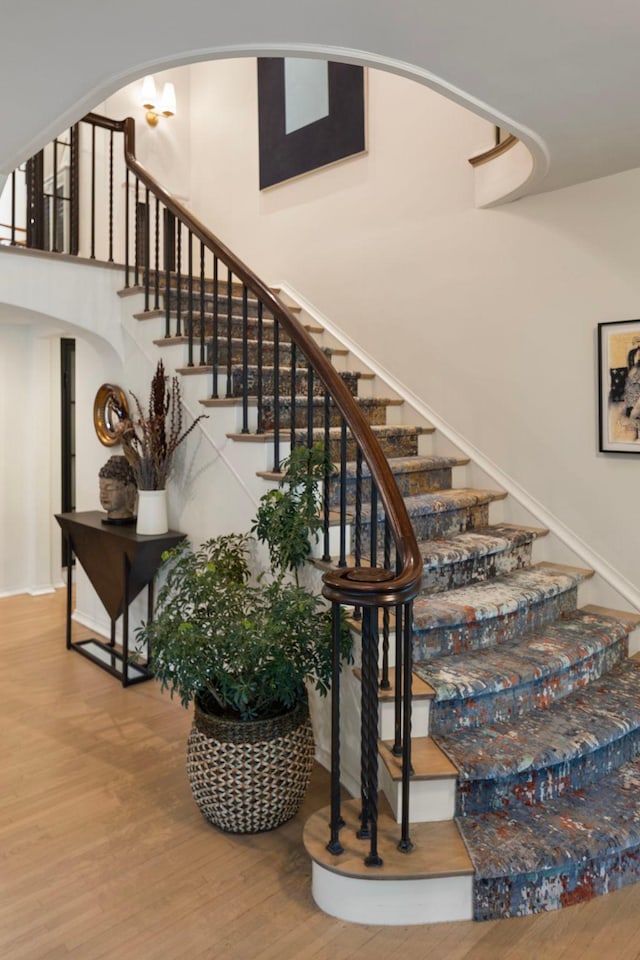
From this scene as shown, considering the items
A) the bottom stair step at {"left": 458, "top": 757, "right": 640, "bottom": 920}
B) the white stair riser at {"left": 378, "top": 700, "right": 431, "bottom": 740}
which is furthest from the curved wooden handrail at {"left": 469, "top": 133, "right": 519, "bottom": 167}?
the bottom stair step at {"left": 458, "top": 757, "right": 640, "bottom": 920}

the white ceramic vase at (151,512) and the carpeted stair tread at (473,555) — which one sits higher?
the white ceramic vase at (151,512)

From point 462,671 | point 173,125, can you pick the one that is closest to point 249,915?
point 462,671

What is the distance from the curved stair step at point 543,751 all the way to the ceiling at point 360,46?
2213mm

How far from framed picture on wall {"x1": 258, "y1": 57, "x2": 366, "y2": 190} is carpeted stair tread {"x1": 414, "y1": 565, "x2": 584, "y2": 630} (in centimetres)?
297

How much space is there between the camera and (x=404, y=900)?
6.35ft

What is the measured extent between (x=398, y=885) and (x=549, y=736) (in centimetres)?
77

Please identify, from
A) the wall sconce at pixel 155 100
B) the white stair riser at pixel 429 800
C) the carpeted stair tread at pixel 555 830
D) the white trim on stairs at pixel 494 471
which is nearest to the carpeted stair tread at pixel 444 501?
the white trim on stairs at pixel 494 471

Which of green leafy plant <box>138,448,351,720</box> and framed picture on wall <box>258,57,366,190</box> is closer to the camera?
green leafy plant <box>138,448,351,720</box>

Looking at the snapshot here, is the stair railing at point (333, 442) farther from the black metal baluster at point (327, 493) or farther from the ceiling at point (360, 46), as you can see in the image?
the ceiling at point (360, 46)

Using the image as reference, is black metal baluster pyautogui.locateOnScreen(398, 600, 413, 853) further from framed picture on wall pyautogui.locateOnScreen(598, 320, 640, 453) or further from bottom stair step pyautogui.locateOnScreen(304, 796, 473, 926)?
framed picture on wall pyautogui.locateOnScreen(598, 320, 640, 453)

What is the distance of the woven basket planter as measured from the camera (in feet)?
7.47

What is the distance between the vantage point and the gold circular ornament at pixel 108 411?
155 inches

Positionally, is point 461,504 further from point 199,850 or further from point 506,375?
point 199,850

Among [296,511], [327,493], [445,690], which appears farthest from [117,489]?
[445,690]
